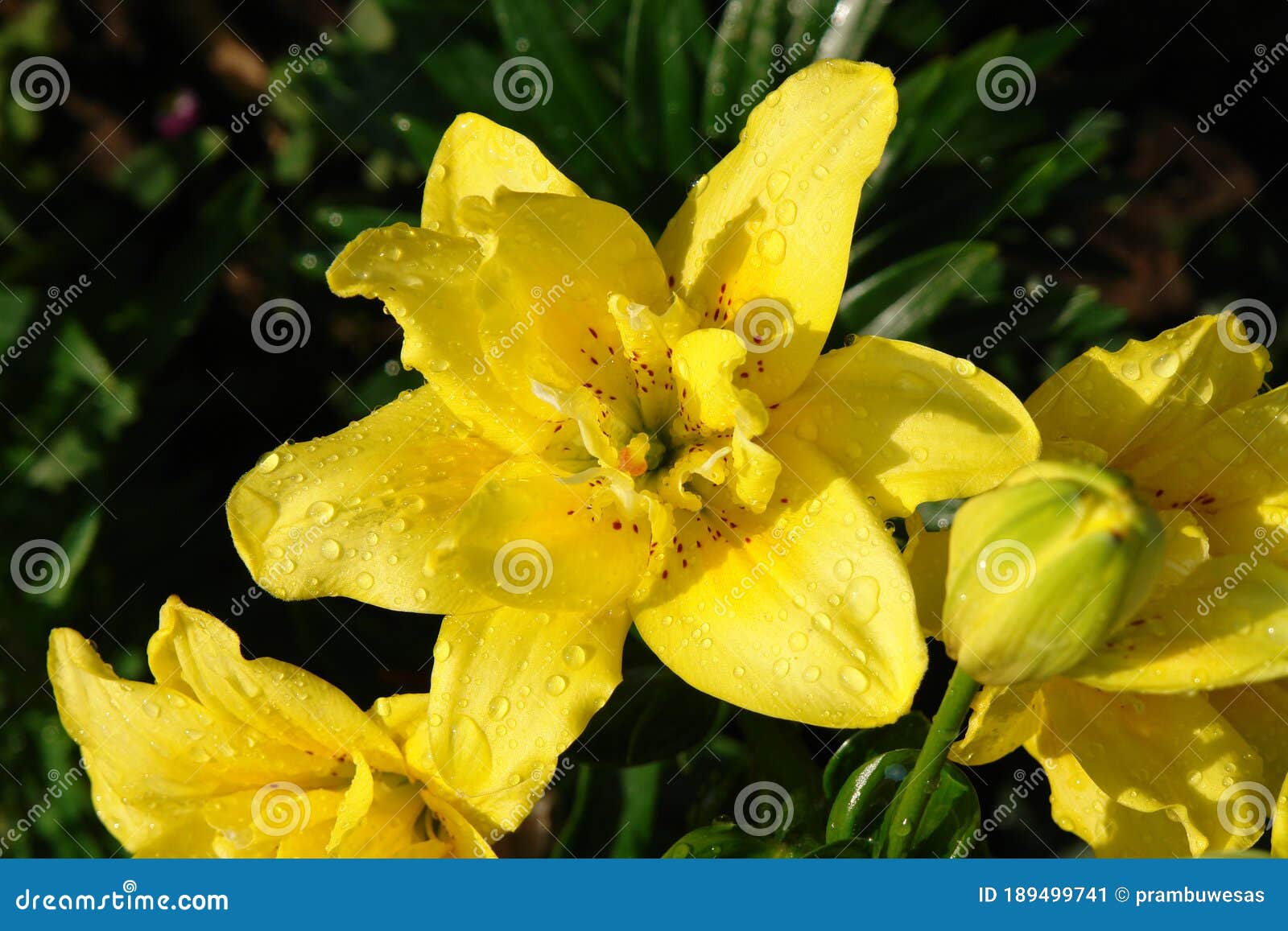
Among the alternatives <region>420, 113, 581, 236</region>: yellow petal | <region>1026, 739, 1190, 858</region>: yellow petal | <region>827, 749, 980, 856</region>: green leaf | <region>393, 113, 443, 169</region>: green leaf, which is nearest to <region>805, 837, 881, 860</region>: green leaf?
<region>827, 749, 980, 856</region>: green leaf

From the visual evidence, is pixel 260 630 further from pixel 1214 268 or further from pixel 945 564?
pixel 1214 268

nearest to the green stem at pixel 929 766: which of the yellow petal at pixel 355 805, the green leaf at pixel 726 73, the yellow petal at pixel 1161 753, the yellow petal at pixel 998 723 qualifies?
the yellow petal at pixel 998 723

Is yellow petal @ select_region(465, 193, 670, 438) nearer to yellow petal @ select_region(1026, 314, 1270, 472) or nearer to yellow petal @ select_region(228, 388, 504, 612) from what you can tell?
yellow petal @ select_region(228, 388, 504, 612)

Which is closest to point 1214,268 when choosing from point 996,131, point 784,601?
point 996,131

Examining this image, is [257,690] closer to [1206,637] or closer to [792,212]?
[792,212]

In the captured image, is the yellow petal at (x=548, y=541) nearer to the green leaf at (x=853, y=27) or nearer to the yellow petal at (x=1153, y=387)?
the yellow petal at (x=1153, y=387)

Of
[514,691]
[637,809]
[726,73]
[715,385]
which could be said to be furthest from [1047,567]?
[726,73]
